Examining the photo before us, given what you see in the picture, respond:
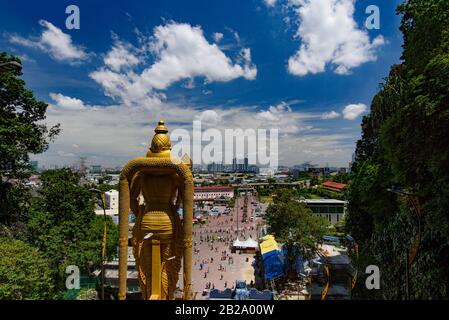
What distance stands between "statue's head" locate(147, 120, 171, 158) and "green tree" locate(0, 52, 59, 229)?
10119 millimetres

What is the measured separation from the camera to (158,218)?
9.59m

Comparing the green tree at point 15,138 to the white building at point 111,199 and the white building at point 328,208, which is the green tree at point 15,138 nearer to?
Result: the white building at point 328,208

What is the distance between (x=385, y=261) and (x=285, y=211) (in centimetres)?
1428

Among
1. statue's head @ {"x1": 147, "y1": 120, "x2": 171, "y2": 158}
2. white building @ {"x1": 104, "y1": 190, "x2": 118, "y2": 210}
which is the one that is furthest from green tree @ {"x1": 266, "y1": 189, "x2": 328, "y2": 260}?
white building @ {"x1": 104, "y1": 190, "x2": 118, "y2": 210}

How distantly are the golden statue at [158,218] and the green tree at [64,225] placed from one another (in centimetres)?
1125

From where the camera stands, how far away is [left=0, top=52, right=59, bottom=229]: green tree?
16469 mm

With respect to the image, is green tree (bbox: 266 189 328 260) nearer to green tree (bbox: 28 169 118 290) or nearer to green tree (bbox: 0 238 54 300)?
green tree (bbox: 28 169 118 290)

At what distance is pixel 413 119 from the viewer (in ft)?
38.4

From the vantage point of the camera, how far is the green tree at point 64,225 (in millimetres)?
18609

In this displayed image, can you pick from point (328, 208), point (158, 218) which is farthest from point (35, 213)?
point (328, 208)

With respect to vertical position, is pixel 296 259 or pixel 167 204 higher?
pixel 167 204
